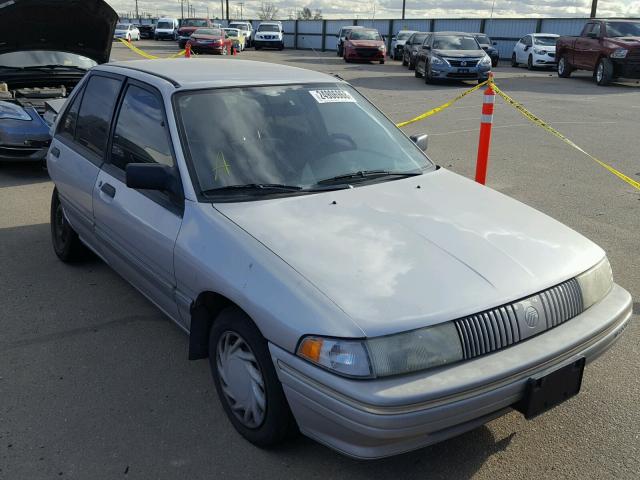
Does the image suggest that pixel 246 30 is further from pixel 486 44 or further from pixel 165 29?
pixel 486 44

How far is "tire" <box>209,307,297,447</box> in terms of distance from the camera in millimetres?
2684

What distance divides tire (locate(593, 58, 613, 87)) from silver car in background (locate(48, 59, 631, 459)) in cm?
1711

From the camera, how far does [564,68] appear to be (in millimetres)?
21844

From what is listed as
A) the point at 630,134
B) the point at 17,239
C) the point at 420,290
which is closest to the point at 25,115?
the point at 17,239

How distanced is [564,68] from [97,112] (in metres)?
20.7

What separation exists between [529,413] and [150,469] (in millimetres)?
1634

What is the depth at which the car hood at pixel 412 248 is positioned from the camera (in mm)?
2512

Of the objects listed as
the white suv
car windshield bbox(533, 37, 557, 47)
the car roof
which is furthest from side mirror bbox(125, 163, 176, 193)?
the white suv

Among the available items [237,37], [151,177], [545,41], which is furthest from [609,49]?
[237,37]

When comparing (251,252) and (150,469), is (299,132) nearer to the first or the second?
(251,252)

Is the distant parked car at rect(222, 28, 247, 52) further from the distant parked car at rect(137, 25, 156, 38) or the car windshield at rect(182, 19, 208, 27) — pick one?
the distant parked car at rect(137, 25, 156, 38)

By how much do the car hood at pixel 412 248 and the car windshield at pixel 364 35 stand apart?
27.7 m

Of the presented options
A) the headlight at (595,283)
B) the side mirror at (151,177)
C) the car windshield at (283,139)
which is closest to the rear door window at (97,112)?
the car windshield at (283,139)

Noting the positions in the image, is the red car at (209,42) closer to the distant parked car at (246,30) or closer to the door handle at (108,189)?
the distant parked car at (246,30)
